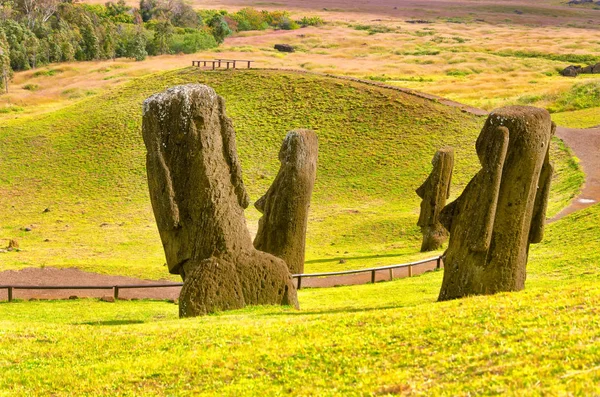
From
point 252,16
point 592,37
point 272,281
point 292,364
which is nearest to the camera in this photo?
point 292,364

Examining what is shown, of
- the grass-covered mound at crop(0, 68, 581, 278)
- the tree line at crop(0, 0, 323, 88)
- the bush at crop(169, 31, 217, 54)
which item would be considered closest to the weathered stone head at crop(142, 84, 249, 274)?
the grass-covered mound at crop(0, 68, 581, 278)

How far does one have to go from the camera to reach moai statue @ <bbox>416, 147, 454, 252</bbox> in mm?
32031

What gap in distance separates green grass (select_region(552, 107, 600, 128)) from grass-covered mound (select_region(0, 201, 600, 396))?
44.8 m

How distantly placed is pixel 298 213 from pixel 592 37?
446ft

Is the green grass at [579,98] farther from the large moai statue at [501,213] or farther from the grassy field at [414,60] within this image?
the large moai statue at [501,213]

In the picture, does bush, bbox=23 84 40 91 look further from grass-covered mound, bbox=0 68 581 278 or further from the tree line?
grass-covered mound, bbox=0 68 581 278

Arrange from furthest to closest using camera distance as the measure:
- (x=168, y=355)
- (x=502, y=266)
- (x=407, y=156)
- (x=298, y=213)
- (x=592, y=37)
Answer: (x=592, y=37), (x=407, y=156), (x=298, y=213), (x=502, y=266), (x=168, y=355)

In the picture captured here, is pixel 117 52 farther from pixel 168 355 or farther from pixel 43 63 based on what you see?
pixel 168 355

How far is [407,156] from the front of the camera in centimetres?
4891

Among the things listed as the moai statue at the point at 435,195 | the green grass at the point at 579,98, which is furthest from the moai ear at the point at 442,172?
the green grass at the point at 579,98

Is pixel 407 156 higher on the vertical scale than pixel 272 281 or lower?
lower

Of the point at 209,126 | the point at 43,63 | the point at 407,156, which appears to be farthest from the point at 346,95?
the point at 43,63

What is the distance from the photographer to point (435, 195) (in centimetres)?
3216

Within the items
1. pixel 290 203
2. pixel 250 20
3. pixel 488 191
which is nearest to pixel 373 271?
pixel 290 203
